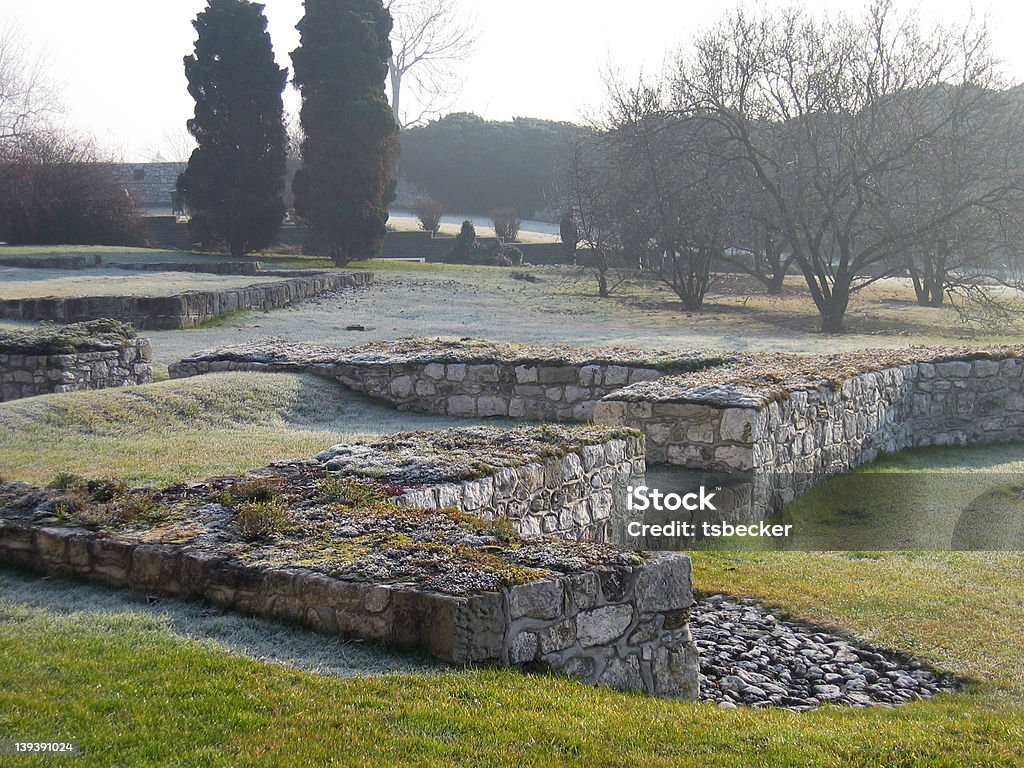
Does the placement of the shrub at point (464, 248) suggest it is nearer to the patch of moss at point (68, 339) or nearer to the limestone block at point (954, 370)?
the patch of moss at point (68, 339)

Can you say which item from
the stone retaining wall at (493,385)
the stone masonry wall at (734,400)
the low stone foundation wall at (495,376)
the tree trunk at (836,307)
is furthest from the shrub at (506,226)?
the stone retaining wall at (493,385)

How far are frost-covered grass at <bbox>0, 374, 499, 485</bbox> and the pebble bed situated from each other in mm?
3414

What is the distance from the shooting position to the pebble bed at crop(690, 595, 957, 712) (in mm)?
4898

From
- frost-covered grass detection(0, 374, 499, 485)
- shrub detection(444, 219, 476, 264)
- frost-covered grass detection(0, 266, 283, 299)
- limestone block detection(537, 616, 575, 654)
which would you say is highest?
shrub detection(444, 219, 476, 264)

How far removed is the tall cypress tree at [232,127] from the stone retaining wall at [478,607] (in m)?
29.3

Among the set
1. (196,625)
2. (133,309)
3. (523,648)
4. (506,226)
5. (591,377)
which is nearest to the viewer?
(523,648)

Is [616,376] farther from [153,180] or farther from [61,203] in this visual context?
[153,180]

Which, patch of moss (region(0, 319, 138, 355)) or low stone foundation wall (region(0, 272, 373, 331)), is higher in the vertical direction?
patch of moss (region(0, 319, 138, 355))

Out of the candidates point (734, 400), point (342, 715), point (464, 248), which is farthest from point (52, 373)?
point (464, 248)

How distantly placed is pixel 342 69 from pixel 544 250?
12.5 m

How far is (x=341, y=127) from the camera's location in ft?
107

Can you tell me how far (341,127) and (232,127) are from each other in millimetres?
3196

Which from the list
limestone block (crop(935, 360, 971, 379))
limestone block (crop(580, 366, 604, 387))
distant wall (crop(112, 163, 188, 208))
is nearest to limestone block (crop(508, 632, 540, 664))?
limestone block (crop(580, 366, 604, 387))

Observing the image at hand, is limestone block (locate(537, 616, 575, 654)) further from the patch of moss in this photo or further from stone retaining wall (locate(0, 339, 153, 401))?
the patch of moss
